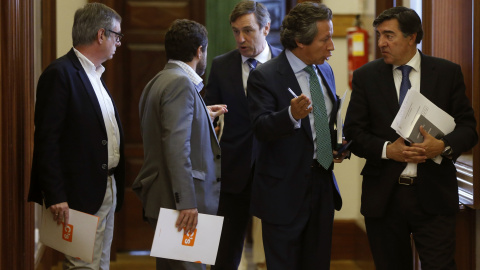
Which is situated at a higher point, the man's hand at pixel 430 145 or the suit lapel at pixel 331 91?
the suit lapel at pixel 331 91

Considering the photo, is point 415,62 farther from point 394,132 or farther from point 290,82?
point 290,82

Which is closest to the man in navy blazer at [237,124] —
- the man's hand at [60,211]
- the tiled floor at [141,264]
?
the man's hand at [60,211]

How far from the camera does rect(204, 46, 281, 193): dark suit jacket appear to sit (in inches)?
155

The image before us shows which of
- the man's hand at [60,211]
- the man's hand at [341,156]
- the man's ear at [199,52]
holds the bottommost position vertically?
the man's hand at [60,211]

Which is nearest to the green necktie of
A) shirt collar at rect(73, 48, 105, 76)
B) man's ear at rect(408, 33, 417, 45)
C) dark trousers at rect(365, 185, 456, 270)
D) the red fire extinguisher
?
dark trousers at rect(365, 185, 456, 270)

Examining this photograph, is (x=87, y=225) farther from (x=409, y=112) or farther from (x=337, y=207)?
(x=409, y=112)

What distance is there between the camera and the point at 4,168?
10.0 ft

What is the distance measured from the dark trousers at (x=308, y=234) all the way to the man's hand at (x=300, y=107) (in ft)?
1.15

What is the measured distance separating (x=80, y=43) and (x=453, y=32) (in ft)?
6.79

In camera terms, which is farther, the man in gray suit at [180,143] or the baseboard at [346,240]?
the baseboard at [346,240]

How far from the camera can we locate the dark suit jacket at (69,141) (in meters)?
3.04

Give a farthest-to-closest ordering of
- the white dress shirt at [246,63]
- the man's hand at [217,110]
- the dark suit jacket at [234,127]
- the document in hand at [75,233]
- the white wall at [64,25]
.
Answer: the white wall at [64,25]
the white dress shirt at [246,63]
the dark suit jacket at [234,127]
the man's hand at [217,110]
the document in hand at [75,233]

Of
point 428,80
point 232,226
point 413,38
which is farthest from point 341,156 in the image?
point 232,226

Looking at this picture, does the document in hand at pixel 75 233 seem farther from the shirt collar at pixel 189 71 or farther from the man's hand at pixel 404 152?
the man's hand at pixel 404 152
